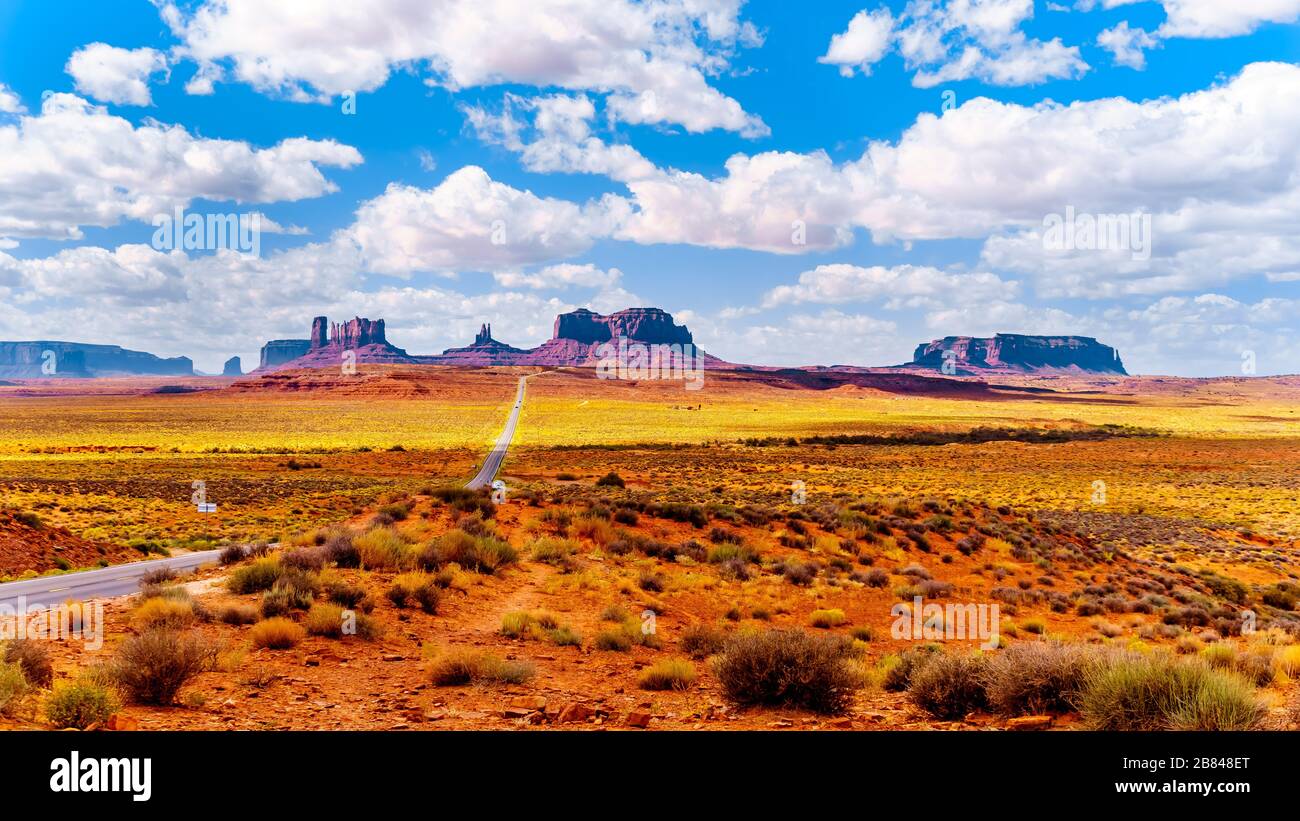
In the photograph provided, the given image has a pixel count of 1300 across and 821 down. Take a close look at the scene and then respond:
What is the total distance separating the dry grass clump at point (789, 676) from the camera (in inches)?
310

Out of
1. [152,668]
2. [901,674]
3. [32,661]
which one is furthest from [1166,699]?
[32,661]

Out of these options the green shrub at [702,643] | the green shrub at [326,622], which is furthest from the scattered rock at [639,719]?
the green shrub at [326,622]

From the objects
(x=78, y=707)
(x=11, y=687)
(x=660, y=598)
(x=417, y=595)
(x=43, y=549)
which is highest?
(x=11, y=687)

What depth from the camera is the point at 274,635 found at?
1002cm

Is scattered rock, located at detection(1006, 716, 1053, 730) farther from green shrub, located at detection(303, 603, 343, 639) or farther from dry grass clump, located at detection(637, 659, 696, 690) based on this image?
green shrub, located at detection(303, 603, 343, 639)

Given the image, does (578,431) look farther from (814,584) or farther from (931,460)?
(814,584)

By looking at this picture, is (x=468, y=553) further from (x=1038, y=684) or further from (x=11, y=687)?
(x=1038, y=684)

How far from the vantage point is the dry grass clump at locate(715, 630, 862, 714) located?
787 centimetres

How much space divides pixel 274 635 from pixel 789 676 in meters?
7.18

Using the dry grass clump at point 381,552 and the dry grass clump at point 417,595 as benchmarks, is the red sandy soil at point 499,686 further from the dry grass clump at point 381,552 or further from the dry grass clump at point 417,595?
the dry grass clump at point 381,552

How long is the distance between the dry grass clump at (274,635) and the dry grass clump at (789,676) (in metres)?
6.19

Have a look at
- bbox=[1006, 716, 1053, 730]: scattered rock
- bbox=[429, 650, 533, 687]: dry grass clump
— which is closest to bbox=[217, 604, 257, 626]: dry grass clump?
bbox=[429, 650, 533, 687]: dry grass clump
